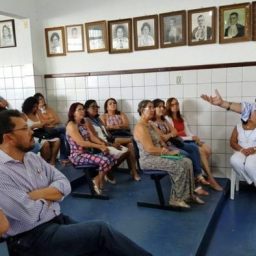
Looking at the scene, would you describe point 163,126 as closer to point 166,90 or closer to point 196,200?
point 166,90

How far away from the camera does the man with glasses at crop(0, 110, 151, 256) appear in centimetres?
159

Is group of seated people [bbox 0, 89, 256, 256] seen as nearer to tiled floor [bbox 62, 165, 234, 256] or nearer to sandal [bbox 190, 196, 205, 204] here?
sandal [bbox 190, 196, 205, 204]

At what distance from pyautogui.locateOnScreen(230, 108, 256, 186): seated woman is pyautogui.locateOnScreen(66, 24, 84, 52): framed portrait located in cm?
242

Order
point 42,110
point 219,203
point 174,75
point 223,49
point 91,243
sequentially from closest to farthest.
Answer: point 91,243, point 219,203, point 223,49, point 174,75, point 42,110

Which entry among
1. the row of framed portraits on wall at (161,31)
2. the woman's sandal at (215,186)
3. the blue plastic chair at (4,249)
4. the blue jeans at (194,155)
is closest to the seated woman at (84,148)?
the blue jeans at (194,155)

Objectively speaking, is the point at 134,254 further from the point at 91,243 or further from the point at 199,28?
the point at 199,28

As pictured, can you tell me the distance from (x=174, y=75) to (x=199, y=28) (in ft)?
2.11

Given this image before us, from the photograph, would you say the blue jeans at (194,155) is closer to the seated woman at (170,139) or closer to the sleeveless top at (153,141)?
the seated woman at (170,139)

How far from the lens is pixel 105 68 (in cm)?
444

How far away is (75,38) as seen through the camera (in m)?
4.51

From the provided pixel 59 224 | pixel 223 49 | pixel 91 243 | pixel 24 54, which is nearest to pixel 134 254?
pixel 91 243

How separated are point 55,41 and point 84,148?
1940 millimetres

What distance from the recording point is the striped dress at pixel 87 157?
3.38 meters

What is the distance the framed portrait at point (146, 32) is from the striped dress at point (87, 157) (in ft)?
5.19
